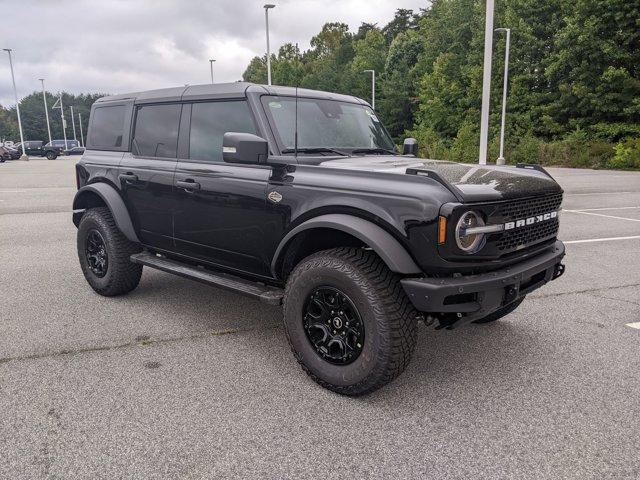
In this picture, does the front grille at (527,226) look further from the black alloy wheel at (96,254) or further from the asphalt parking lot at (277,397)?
the black alloy wheel at (96,254)

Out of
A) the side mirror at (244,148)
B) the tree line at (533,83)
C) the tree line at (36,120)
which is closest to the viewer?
the side mirror at (244,148)

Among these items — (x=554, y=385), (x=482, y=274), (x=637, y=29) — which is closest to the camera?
(x=482, y=274)

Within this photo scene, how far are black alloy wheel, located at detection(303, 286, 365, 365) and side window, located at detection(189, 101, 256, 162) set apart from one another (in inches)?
52.9

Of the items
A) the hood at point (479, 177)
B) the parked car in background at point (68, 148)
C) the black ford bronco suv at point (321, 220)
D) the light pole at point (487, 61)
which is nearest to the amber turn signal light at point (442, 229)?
the black ford bronco suv at point (321, 220)

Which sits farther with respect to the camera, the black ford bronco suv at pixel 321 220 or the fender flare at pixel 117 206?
the fender flare at pixel 117 206

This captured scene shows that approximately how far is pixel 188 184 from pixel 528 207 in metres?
2.42

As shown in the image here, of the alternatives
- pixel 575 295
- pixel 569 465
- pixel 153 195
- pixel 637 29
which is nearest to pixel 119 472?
pixel 569 465

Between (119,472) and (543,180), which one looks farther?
(543,180)

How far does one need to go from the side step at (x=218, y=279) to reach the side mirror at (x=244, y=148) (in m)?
0.88

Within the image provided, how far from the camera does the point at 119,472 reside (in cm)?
240

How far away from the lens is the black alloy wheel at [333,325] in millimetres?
3068

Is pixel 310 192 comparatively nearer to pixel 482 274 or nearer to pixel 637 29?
pixel 482 274

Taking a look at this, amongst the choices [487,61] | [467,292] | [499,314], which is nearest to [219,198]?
[467,292]

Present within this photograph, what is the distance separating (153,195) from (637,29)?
109 feet
